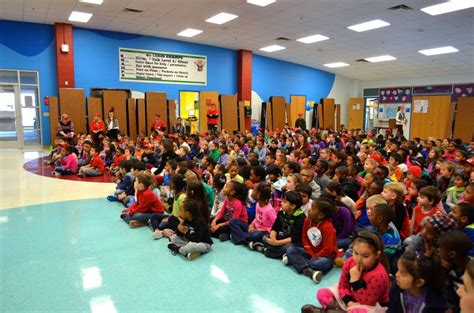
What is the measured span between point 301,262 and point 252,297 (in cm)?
63

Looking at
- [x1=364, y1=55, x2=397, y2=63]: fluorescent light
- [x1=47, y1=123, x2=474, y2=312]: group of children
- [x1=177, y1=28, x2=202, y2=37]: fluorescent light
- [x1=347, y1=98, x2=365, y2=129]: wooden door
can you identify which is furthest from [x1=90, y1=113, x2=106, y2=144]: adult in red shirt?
[x1=347, y1=98, x2=365, y2=129]: wooden door

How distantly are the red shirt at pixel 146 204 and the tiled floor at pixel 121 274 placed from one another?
261 mm

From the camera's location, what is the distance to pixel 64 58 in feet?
39.1

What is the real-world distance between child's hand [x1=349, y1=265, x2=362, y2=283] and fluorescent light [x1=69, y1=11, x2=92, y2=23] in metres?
11.1

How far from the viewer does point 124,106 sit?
12508 millimetres

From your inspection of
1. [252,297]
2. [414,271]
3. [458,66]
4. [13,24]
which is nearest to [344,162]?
[252,297]

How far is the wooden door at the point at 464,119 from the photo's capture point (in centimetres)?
1522

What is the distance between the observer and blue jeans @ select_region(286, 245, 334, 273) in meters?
3.08

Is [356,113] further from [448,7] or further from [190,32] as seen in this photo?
A: [448,7]

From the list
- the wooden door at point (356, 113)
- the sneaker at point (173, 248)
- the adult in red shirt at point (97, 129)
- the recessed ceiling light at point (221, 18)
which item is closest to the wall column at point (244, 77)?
the recessed ceiling light at point (221, 18)

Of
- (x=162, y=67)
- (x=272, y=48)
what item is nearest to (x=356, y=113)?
(x=272, y=48)

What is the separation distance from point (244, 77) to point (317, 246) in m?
13.3

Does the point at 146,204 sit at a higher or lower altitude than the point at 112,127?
lower

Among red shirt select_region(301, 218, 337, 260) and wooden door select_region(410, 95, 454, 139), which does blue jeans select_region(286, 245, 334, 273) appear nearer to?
red shirt select_region(301, 218, 337, 260)
